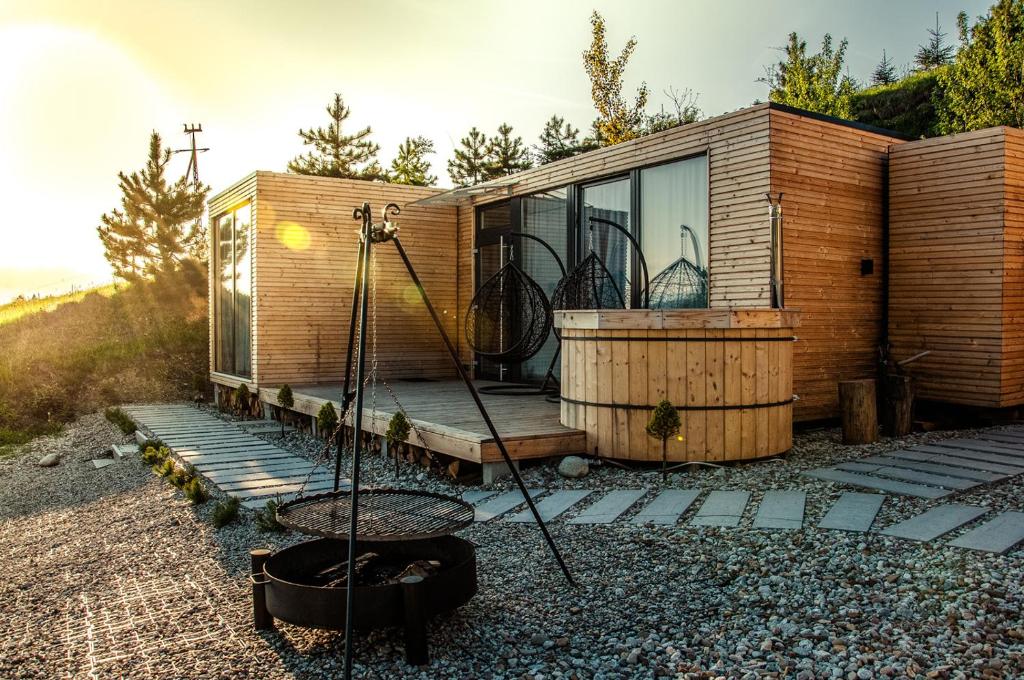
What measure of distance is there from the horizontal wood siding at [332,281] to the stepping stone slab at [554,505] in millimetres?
5652

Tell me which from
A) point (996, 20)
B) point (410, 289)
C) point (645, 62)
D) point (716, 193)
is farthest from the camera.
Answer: point (645, 62)

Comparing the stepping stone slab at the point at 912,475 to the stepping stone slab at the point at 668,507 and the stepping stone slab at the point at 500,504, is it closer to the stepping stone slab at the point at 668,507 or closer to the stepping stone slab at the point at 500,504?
the stepping stone slab at the point at 668,507

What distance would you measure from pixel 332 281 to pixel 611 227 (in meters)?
3.85

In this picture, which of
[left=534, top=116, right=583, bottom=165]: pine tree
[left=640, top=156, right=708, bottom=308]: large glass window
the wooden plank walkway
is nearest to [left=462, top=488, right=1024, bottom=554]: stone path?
the wooden plank walkway

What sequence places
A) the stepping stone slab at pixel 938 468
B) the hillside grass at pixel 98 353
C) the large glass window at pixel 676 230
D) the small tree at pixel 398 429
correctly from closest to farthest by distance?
the stepping stone slab at pixel 938 468 → the small tree at pixel 398 429 → the large glass window at pixel 676 230 → the hillside grass at pixel 98 353

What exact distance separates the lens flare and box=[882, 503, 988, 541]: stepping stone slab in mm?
7752

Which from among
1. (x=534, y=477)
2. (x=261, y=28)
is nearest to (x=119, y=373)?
(x=261, y=28)

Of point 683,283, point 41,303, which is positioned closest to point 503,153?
point 41,303

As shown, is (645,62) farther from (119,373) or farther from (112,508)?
(112,508)

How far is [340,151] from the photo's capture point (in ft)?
74.3

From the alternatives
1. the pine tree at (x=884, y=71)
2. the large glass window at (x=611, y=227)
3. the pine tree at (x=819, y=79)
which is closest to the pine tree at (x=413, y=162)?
the pine tree at (x=819, y=79)

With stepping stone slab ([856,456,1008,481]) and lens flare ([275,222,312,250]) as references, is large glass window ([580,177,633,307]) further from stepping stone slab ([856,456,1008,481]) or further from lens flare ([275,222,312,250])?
lens flare ([275,222,312,250])

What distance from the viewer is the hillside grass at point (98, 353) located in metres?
11.3

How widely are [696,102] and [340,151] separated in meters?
10.9
